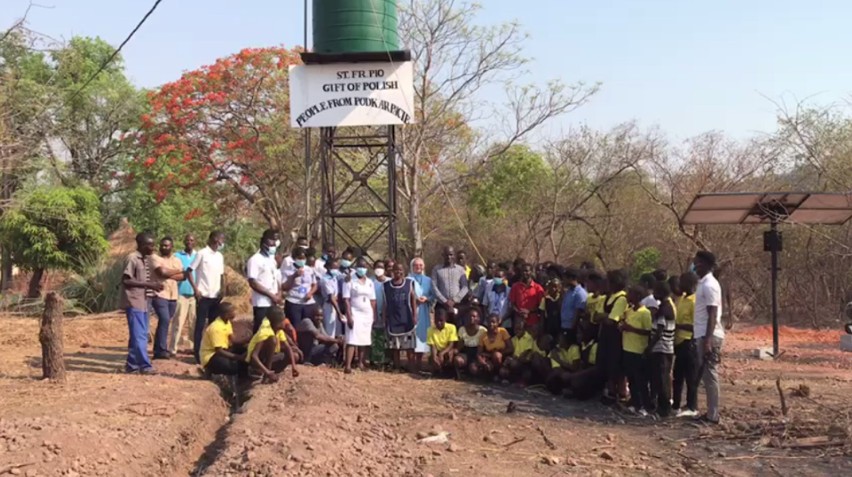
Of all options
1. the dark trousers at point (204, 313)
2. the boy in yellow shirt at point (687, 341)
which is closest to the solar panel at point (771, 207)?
the boy in yellow shirt at point (687, 341)

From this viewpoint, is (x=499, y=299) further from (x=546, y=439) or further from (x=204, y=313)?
(x=204, y=313)

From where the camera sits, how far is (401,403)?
25.7ft

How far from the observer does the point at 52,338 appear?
8.03m

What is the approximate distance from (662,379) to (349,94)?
707cm

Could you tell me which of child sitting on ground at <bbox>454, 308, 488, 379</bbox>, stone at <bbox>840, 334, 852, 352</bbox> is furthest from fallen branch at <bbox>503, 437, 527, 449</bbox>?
stone at <bbox>840, 334, 852, 352</bbox>

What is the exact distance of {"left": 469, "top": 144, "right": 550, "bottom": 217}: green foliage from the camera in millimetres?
21078

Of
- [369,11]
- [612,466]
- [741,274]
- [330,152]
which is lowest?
[612,466]

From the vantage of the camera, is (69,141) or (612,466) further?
(69,141)

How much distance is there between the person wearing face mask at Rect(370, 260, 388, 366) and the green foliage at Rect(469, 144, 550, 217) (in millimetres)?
11635

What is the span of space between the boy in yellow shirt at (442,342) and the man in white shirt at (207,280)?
2737 mm

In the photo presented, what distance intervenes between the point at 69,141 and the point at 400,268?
23917 millimetres

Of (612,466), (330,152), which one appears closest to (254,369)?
(612,466)

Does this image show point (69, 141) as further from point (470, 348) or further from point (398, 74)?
point (470, 348)

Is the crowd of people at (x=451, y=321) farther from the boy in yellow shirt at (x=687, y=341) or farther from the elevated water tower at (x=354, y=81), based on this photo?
the elevated water tower at (x=354, y=81)
